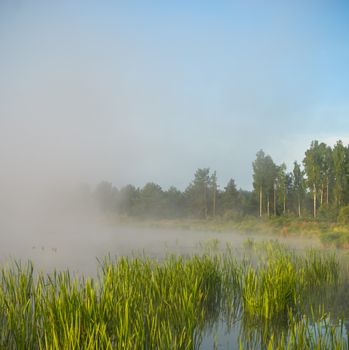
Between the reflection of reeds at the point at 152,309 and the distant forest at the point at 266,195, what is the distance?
152 feet

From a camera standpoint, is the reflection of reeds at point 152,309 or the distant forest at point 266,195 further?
the distant forest at point 266,195

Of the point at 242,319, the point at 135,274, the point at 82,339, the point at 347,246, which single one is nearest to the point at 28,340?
the point at 82,339

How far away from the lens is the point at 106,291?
596cm

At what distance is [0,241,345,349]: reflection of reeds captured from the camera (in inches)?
209

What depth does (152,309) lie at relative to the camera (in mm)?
6703

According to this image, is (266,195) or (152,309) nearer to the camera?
(152,309)

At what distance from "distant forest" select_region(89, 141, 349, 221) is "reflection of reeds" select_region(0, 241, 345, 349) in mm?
46257

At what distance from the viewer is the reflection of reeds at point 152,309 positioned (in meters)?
5.31

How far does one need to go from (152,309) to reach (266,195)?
229ft

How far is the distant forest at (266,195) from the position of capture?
6297 centimetres

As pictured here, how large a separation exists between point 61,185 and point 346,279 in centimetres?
7941

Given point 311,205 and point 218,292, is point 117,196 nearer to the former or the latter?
point 311,205

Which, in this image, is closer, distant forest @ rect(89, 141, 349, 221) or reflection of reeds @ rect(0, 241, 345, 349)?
reflection of reeds @ rect(0, 241, 345, 349)

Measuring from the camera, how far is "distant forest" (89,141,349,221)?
62969 millimetres
